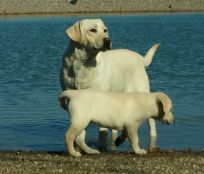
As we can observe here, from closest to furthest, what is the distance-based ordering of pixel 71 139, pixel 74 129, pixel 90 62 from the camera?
pixel 74 129
pixel 71 139
pixel 90 62

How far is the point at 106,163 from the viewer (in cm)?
886

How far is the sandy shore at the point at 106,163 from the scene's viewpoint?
8.40 meters

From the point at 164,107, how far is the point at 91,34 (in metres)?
1.32

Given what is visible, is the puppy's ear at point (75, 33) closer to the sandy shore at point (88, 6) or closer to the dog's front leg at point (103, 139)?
the dog's front leg at point (103, 139)

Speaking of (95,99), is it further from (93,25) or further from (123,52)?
(123,52)

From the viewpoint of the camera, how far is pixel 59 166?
8.63 metres

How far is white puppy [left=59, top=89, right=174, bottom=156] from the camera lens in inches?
360

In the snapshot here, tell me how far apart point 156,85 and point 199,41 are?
61.5 feet

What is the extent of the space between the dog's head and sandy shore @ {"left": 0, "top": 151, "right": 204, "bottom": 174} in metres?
1.36

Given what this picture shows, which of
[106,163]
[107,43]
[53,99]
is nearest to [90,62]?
[107,43]

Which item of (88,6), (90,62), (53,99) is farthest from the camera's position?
(88,6)

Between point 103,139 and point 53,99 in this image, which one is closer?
point 103,139

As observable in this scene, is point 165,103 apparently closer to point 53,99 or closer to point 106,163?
point 106,163

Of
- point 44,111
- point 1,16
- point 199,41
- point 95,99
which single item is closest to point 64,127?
point 44,111
